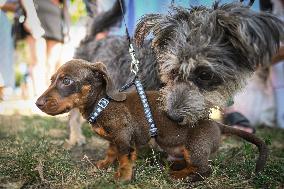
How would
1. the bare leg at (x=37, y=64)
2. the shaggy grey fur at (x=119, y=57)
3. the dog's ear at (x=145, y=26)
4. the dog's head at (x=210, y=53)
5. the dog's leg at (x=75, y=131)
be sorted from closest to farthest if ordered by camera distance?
1. the dog's head at (x=210, y=53)
2. the dog's ear at (x=145, y=26)
3. the shaggy grey fur at (x=119, y=57)
4. the dog's leg at (x=75, y=131)
5. the bare leg at (x=37, y=64)

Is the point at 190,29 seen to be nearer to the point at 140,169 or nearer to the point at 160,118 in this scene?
the point at 160,118

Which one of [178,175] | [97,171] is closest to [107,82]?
[97,171]

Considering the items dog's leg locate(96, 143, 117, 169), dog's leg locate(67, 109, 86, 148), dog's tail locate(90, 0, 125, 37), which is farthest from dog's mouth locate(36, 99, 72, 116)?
dog's tail locate(90, 0, 125, 37)

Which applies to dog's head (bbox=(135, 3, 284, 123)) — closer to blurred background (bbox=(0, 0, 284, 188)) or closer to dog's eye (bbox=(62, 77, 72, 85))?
blurred background (bbox=(0, 0, 284, 188))

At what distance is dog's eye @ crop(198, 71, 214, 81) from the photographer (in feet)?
12.1

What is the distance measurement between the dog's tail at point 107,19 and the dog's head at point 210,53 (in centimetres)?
197

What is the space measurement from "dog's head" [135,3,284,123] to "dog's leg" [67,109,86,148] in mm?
1869

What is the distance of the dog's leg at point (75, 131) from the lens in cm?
547

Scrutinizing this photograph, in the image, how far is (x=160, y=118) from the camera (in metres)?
3.65

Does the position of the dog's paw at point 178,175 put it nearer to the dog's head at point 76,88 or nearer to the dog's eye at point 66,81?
the dog's head at point 76,88

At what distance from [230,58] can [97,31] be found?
8.91 feet

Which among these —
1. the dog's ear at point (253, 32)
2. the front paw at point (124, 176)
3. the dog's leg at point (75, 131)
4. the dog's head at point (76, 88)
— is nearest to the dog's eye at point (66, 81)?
the dog's head at point (76, 88)

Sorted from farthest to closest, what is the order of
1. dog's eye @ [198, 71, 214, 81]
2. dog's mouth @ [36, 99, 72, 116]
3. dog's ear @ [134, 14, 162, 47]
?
dog's ear @ [134, 14, 162, 47]
dog's eye @ [198, 71, 214, 81]
dog's mouth @ [36, 99, 72, 116]

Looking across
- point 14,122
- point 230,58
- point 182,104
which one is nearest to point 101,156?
point 182,104
